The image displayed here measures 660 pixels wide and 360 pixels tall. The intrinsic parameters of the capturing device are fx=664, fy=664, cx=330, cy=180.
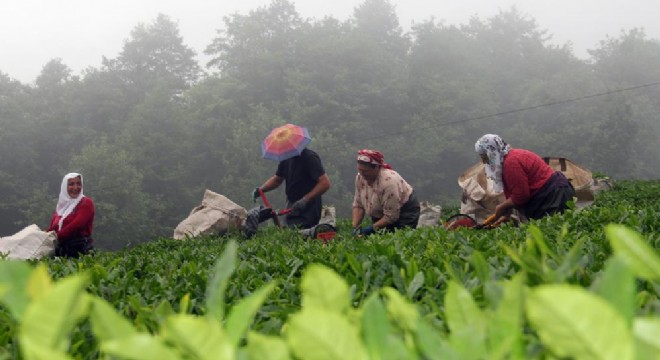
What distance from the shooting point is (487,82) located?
2232 inches

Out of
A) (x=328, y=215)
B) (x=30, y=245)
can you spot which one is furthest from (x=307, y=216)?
(x=30, y=245)

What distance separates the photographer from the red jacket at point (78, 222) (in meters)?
7.96

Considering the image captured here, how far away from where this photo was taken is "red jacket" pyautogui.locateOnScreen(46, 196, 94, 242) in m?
7.96

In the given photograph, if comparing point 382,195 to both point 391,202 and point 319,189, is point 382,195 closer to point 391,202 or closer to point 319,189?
point 391,202

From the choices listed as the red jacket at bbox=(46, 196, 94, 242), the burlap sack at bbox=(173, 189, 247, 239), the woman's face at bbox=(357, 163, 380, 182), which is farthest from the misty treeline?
the woman's face at bbox=(357, 163, 380, 182)

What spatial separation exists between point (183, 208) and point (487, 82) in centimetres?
2912

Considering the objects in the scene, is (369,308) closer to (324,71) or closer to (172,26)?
(324,71)

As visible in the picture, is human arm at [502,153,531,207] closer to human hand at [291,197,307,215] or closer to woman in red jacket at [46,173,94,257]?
human hand at [291,197,307,215]

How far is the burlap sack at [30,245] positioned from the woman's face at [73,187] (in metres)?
0.61

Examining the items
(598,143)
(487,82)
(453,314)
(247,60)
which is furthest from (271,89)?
(453,314)

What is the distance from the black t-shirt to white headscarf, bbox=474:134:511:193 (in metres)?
2.11

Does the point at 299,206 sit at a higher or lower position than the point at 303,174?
lower

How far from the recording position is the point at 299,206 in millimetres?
8406

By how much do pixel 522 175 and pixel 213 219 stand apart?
4.97m
